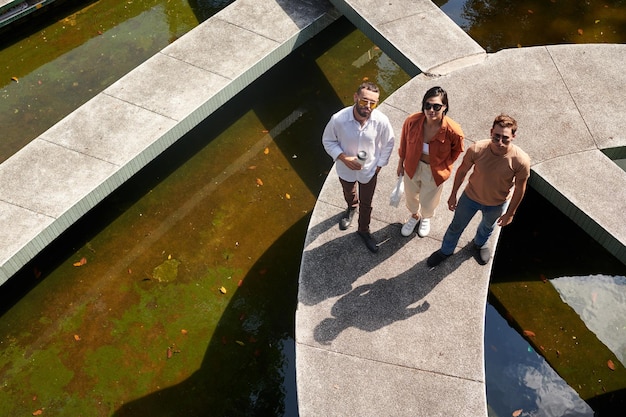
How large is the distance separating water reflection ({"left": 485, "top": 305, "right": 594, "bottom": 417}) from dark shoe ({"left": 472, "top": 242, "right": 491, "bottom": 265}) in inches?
35.0

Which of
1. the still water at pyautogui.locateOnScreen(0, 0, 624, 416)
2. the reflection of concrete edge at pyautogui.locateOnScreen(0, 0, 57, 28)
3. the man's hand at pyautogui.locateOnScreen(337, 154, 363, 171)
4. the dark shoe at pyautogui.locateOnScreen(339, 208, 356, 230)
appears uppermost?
the reflection of concrete edge at pyautogui.locateOnScreen(0, 0, 57, 28)

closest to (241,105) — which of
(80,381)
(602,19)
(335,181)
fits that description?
(335,181)

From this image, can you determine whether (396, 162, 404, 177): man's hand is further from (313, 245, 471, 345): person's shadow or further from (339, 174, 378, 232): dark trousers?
(313, 245, 471, 345): person's shadow

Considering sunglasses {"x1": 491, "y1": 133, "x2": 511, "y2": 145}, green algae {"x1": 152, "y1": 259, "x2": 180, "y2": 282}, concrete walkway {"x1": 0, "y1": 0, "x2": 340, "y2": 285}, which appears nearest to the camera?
sunglasses {"x1": 491, "y1": 133, "x2": 511, "y2": 145}

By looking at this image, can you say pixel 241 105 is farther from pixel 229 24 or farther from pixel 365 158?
pixel 365 158

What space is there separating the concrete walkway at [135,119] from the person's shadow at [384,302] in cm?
304

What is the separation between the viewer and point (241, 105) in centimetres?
847

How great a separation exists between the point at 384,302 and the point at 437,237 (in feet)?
3.20

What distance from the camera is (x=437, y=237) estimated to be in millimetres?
6160

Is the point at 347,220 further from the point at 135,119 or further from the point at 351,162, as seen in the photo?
the point at 135,119

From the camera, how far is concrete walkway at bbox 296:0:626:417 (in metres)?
5.21

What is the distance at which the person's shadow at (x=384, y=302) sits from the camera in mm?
5531

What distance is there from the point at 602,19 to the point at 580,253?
15.1 ft

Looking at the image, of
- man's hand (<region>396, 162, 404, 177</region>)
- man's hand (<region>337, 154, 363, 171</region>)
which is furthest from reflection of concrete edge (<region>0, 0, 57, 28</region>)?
man's hand (<region>396, 162, 404, 177</region>)
